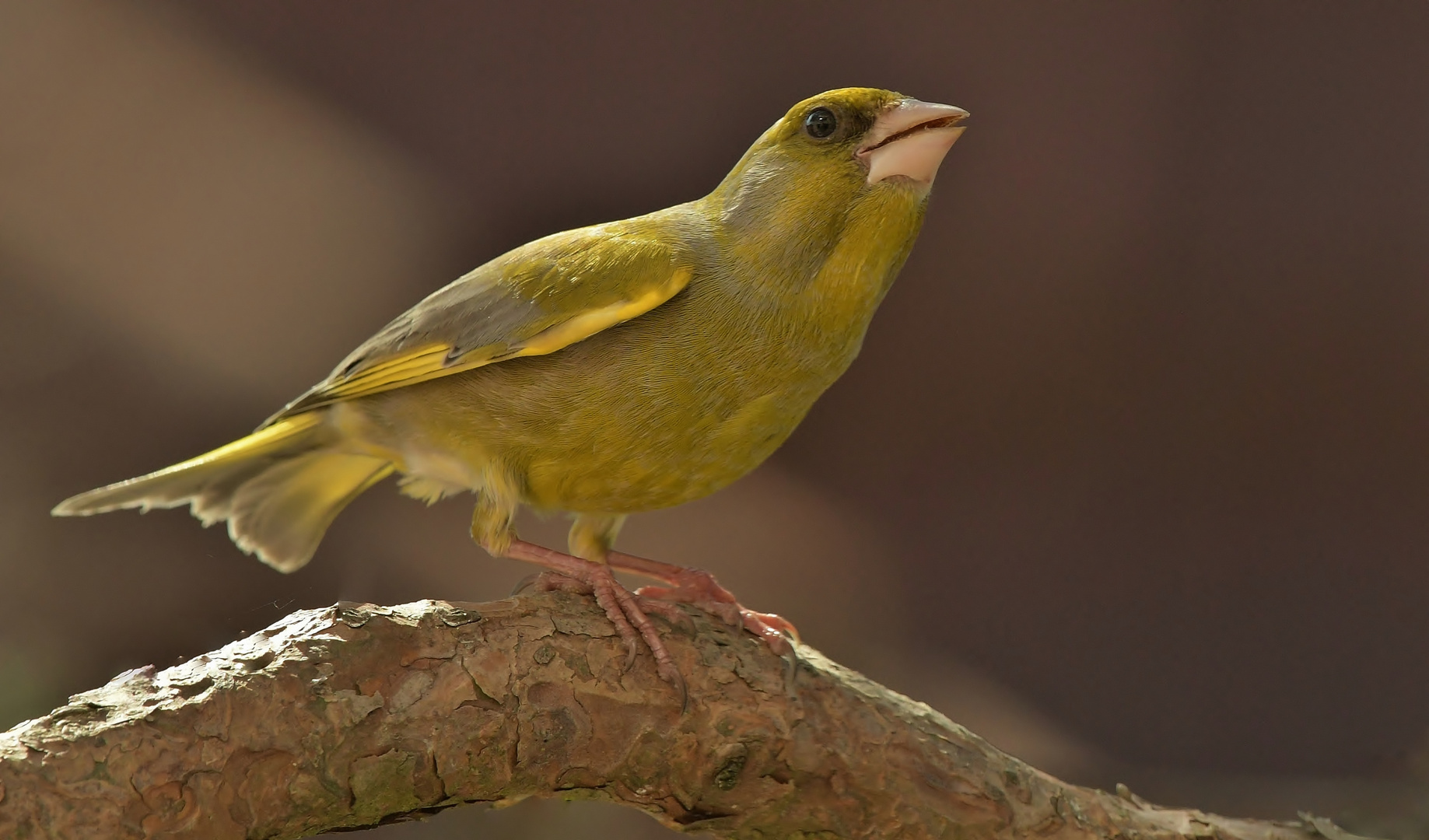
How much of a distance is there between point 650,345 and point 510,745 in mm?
724

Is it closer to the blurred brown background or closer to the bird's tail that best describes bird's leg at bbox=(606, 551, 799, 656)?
the bird's tail

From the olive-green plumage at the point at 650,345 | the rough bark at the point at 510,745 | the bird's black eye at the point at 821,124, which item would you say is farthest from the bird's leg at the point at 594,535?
the bird's black eye at the point at 821,124

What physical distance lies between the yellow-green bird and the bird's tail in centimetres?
6

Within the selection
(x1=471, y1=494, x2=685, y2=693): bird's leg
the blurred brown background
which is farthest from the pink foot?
the blurred brown background

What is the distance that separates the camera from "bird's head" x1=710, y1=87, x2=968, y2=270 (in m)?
2.02

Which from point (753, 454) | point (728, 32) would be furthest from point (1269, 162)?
point (753, 454)

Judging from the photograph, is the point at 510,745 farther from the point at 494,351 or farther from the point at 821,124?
the point at 821,124

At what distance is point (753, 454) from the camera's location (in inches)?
81.7

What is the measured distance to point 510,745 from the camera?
1728mm

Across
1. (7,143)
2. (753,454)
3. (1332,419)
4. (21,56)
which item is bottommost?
(1332,419)

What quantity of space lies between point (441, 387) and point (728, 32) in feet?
5.34

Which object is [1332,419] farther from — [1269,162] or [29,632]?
[29,632]

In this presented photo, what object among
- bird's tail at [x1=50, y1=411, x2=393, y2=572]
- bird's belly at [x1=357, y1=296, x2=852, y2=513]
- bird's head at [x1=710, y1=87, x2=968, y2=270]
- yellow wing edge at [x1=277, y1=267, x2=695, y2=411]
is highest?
bird's head at [x1=710, y1=87, x2=968, y2=270]

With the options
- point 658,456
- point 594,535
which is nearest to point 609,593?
point 658,456
